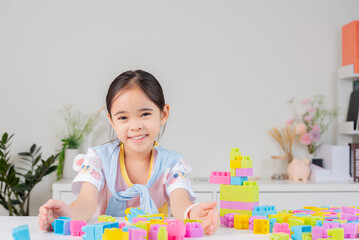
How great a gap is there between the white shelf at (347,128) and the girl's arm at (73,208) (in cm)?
209

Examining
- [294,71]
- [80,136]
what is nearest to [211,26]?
[294,71]

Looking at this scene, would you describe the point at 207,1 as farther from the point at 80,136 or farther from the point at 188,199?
the point at 188,199

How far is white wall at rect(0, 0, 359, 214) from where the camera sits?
3062 mm

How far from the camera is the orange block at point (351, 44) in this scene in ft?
9.97

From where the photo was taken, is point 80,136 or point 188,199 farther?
point 80,136

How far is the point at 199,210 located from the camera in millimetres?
1140

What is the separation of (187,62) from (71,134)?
90 centimetres

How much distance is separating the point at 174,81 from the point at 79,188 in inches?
67.5

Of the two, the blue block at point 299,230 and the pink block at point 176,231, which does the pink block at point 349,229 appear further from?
the pink block at point 176,231

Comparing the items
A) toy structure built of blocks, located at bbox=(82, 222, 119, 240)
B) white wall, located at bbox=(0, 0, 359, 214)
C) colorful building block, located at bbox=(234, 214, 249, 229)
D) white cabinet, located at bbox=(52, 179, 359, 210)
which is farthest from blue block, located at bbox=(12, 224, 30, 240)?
white wall, located at bbox=(0, 0, 359, 214)

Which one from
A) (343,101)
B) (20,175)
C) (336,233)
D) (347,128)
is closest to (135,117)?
(336,233)

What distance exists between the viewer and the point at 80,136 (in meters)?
3.02

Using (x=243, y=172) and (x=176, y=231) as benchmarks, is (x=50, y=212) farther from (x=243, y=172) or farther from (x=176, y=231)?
(x=243, y=172)

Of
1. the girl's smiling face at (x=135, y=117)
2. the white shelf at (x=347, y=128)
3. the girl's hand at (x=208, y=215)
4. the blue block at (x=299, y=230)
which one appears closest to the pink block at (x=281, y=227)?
the blue block at (x=299, y=230)
